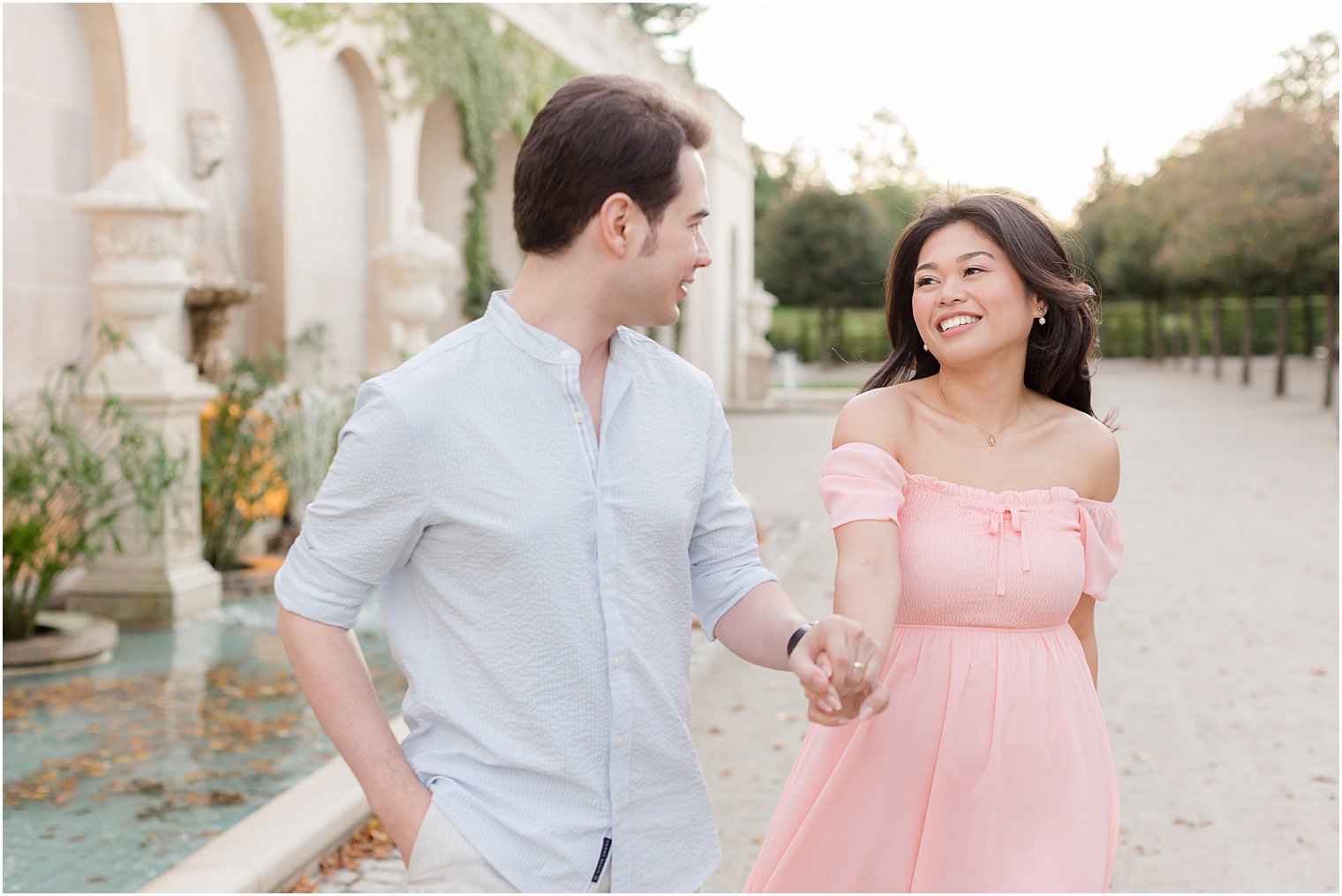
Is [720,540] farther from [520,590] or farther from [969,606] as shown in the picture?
[969,606]

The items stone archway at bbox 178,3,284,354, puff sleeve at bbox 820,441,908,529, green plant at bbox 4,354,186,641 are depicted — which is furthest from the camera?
stone archway at bbox 178,3,284,354

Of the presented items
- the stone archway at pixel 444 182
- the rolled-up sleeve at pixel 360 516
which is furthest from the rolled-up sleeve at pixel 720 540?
the stone archway at pixel 444 182

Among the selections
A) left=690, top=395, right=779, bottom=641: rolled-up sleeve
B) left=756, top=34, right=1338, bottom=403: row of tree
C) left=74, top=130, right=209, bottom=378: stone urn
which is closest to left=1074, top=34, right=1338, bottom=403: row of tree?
left=756, top=34, right=1338, bottom=403: row of tree

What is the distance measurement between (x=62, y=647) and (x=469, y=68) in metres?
9.46

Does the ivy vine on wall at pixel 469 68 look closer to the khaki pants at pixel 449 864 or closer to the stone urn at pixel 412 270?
the stone urn at pixel 412 270

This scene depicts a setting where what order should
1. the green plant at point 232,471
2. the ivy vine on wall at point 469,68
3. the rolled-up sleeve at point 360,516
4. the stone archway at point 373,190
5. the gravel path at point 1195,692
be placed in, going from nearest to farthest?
the rolled-up sleeve at point 360,516
the gravel path at point 1195,692
the green plant at point 232,471
the ivy vine on wall at point 469,68
the stone archway at point 373,190

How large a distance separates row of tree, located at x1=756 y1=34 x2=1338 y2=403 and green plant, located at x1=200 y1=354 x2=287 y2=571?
4.02 metres

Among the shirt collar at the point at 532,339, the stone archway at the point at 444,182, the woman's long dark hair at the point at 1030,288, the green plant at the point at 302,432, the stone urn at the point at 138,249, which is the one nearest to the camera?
the shirt collar at the point at 532,339

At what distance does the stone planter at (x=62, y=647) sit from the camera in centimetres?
592

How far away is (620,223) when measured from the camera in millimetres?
1824

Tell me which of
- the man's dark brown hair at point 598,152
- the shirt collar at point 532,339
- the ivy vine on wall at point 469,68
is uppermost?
the ivy vine on wall at point 469,68

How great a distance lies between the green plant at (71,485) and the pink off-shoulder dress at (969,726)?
481 cm

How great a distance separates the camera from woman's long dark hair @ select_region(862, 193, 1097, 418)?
230 centimetres

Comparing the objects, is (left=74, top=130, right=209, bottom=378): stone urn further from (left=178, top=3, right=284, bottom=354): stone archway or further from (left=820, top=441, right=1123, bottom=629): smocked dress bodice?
(left=820, top=441, right=1123, bottom=629): smocked dress bodice
